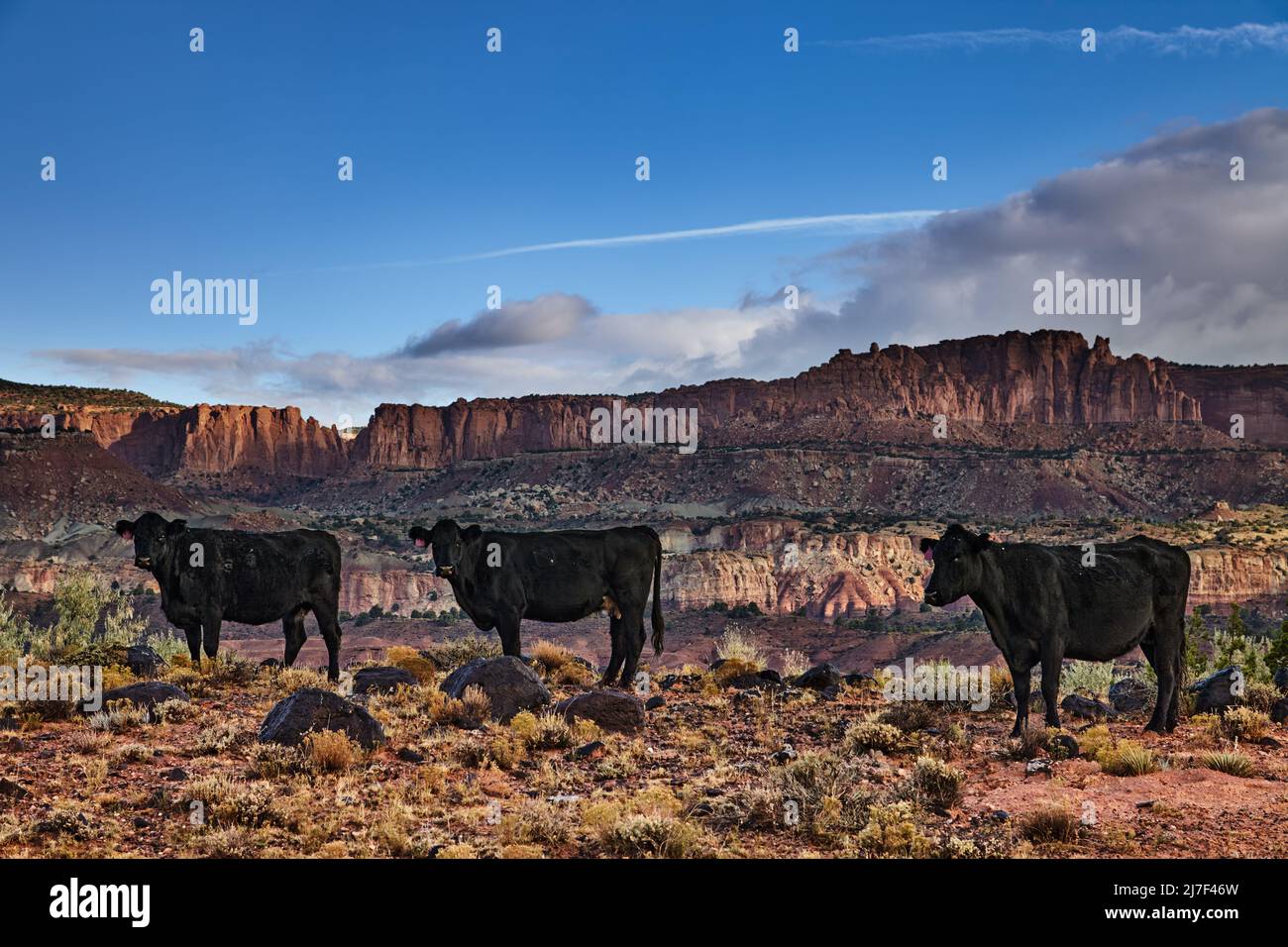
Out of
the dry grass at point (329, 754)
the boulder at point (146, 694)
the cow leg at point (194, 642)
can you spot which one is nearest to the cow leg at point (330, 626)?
the cow leg at point (194, 642)

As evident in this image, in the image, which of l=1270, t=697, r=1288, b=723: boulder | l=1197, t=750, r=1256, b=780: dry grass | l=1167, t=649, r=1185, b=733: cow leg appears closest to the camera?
l=1197, t=750, r=1256, b=780: dry grass

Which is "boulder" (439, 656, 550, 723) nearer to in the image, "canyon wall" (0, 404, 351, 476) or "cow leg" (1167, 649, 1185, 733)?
"cow leg" (1167, 649, 1185, 733)

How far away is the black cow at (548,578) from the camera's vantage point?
53.0ft

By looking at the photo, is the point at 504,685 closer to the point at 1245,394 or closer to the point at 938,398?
the point at 938,398

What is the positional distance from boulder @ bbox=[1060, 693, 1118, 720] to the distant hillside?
164 m

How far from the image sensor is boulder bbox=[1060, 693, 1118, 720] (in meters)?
14.1

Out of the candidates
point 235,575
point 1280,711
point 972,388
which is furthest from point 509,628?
point 972,388

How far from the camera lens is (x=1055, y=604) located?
490 inches

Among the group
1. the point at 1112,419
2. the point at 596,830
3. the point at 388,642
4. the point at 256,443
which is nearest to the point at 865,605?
the point at 388,642

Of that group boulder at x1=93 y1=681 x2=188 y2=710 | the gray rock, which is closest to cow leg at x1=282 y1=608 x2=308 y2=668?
boulder at x1=93 y1=681 x2=188 y2=710

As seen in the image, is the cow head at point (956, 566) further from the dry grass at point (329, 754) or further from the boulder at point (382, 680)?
the boulder at point (382, 680)

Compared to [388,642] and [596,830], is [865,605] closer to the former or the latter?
[388,642]

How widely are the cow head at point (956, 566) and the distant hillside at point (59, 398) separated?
538 ft
